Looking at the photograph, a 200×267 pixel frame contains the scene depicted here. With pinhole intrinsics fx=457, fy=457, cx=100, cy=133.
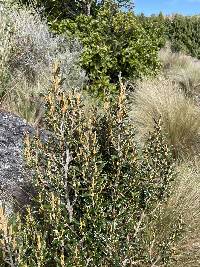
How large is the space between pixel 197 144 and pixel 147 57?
3600 mm

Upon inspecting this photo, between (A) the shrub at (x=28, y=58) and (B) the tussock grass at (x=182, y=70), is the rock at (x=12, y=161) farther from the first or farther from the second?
(B) the tussock grass at (x=182, y=70)

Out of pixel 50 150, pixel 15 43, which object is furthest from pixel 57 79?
pixel 15 43

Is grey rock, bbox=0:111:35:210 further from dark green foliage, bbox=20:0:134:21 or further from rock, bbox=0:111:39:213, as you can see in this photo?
dark green foliage, bbox=20:0:134:21

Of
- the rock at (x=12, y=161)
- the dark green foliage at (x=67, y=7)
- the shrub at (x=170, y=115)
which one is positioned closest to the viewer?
the rock at (x=12, y=161)

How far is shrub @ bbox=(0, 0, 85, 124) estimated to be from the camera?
622 centimetres

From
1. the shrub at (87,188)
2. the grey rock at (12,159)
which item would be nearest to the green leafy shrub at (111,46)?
the grey rock at (12,159)

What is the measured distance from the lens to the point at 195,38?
20.6 m

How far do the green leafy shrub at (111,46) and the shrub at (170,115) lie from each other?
1.14 meters

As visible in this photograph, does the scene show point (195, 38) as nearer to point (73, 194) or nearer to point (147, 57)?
point (147, 57)

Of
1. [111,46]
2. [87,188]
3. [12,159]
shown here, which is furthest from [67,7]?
[87,188]

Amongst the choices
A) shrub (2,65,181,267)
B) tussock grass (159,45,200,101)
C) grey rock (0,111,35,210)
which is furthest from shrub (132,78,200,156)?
shrub (2,65,181,267)

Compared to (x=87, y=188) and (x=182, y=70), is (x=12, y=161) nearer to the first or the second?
(x=87, y=188)

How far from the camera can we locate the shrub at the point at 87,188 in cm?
235

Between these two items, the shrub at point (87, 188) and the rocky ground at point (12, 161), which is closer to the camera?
the shrub at point (87, 188)
